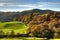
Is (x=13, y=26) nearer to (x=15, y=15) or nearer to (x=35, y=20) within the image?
(x=15, y=15)

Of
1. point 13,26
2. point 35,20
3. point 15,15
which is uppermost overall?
point 15,15

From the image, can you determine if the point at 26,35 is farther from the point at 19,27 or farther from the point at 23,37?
the point at 19,27

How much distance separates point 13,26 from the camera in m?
23.8

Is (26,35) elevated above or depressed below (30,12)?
below

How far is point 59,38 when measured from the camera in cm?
2075

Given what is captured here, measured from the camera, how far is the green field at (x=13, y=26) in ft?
73.7

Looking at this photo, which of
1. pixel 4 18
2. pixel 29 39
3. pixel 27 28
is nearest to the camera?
pixel 29 39

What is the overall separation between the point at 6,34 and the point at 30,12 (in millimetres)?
→ 3830

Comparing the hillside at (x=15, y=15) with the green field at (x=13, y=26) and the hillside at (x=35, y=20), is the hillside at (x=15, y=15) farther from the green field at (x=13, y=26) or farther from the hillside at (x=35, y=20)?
the green field at (x=13, y=26)

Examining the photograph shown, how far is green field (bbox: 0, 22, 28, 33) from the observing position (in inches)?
884

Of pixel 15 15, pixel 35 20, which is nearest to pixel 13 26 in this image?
pixel 15 15

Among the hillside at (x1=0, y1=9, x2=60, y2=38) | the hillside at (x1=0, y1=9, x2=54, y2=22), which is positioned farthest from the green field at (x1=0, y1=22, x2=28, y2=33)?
the hillside at (x1=0, y1=9, x2=54, y2=22)

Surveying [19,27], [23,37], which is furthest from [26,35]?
[19,27]

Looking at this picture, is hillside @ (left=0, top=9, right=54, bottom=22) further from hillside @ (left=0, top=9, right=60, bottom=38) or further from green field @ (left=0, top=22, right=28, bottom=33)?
green field @ (left=0, top=22, right=28, bottom=33)
